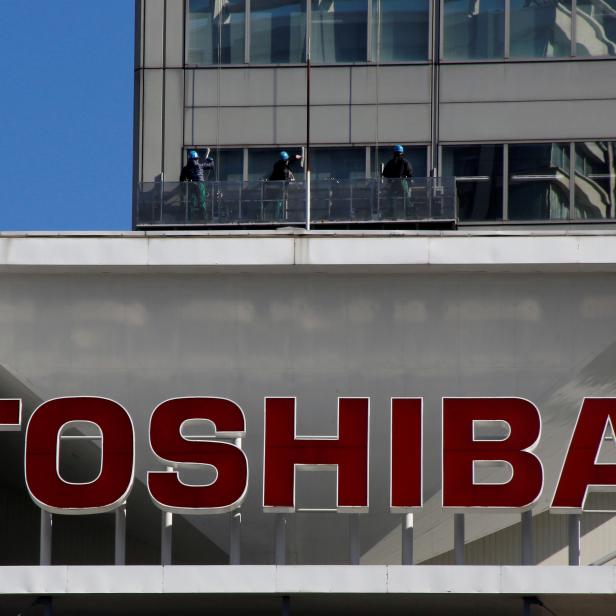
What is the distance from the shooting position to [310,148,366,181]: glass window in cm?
4466

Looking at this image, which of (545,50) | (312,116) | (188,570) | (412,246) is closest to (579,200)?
(545,50)

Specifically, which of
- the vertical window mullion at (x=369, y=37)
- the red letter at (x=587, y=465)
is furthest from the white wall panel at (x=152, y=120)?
the red letter at (x=587, y=465)

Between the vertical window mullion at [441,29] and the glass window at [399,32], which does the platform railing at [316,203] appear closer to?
the vertical window mullion at [441,29]

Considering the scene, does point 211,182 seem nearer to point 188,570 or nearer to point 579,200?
point 579,200

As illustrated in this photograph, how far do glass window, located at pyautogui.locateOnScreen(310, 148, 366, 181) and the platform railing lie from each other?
7.91 feet

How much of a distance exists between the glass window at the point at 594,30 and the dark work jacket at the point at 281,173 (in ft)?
26.7

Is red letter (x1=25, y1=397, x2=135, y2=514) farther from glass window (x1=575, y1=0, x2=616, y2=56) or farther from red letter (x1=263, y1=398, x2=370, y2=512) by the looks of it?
glass window (x1=575, y1=0, x2=616, y2=56)

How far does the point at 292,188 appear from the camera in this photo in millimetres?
41812

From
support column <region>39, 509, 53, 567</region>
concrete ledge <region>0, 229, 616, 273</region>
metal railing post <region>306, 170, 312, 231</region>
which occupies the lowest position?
support column <region>39, 509, 53, 567</region>

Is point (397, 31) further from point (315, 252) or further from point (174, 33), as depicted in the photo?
point (315, 252)

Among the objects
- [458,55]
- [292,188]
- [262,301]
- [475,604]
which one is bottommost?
[475,604]

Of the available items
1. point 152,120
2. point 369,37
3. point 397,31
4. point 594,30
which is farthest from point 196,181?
point 594,30

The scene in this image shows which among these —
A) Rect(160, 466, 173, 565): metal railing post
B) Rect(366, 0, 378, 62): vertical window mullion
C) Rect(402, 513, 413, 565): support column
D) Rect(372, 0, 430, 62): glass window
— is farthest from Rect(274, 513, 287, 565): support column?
Rect(372, 0, 430, 62): glass window

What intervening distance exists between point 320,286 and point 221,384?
2.50 metres
